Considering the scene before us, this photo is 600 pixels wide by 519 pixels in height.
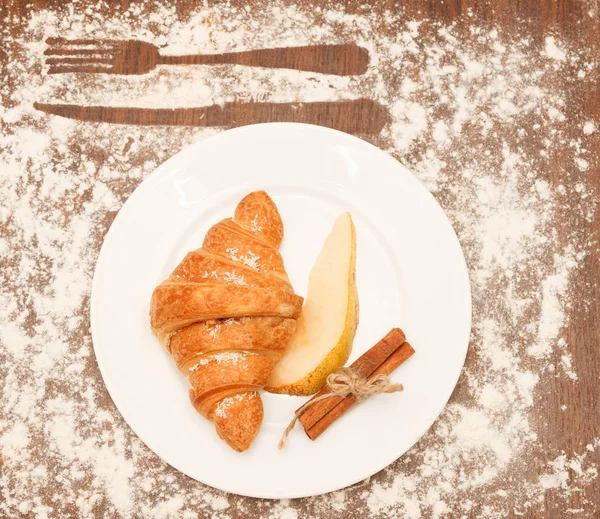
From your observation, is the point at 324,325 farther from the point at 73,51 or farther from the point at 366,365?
the point at 73,51

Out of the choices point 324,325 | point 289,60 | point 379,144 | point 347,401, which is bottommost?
point 347,401

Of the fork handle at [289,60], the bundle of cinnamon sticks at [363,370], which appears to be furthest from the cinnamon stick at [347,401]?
the fork handle at [289,60]

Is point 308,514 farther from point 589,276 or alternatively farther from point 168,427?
point 589,276

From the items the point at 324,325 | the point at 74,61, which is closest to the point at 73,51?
the point at 74,61

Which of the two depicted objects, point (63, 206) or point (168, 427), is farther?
point (63, 206)

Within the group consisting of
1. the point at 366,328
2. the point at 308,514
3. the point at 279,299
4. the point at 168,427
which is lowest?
the point at 308,514

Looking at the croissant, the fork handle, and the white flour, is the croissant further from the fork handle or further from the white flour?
the fork handle

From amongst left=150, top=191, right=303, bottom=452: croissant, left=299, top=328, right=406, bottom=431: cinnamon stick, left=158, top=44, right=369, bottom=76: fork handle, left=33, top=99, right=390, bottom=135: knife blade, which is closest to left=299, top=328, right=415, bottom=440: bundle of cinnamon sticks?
left=299, top=328, right=406, bottom=431: cinnamon stick

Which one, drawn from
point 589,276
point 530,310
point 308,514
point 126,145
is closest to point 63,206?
point 126,145
